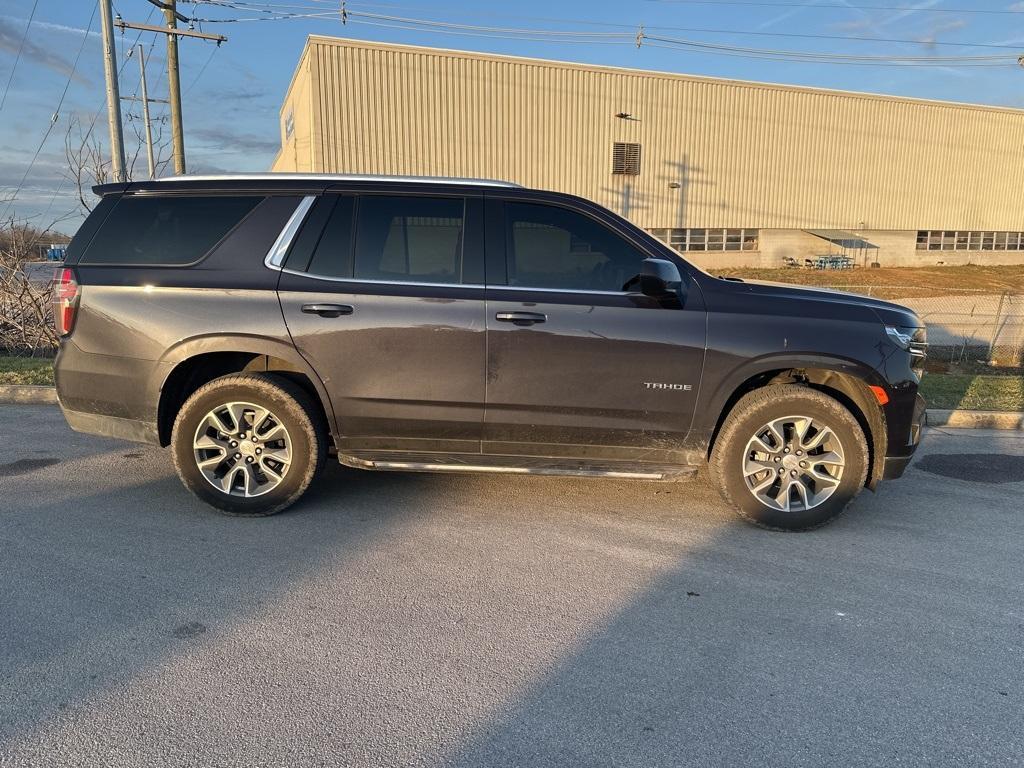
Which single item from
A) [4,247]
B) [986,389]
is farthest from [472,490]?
[4,247]

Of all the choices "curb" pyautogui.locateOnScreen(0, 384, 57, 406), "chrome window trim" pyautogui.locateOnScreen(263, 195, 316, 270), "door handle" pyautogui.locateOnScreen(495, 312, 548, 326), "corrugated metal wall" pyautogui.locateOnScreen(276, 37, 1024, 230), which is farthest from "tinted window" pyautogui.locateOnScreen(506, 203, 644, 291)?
"corrugated metal wall" pyautogui.locateOnScreen(276, 37, 1024, 230)

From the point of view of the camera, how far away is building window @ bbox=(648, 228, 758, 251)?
41281mm

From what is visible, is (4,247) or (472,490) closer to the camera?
(472,490)

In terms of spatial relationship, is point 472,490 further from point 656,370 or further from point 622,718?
point 622,718

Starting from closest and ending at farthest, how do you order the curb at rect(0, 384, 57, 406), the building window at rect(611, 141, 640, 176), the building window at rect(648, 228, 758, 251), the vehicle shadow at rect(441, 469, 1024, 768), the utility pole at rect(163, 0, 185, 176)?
the vehicle shadow at rect(441, 469, 1024, 768), the curb at rect(0, 384, 57, 406), the utility pole at rect(163, 0, 185, 176), the building window at rect(611, 141, 640, 176), the building window at rect(648, 228, 758, 251)

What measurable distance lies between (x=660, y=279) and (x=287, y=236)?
2338mm

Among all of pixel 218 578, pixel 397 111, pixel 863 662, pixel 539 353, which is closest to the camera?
pixel 863 662

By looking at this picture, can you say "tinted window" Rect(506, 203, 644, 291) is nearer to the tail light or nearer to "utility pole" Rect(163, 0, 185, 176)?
the tail light

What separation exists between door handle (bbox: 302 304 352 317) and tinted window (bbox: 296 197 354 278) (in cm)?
21

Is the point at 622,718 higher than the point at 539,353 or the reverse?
the reverse

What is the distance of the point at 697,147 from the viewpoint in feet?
131

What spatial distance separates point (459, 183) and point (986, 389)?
25.5 ft

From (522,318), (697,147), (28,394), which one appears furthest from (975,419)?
(697,147)

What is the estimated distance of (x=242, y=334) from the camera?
4.38 meters
